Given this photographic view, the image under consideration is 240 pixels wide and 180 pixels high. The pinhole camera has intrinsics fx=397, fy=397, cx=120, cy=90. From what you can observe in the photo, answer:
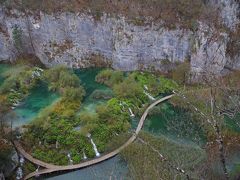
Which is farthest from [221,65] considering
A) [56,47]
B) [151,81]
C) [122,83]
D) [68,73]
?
[56,47]

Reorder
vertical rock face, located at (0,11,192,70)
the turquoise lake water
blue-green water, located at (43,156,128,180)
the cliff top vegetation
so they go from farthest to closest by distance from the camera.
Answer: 1. vertical rock face, located at (0,11,192,70)
2. the cliff top vegetation
3. the turquoise lake water
4. blue-green water, located at (43,156,128,180)

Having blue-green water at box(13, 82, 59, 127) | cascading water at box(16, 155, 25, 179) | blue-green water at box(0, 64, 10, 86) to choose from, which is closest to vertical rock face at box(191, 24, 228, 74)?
blue-green water at box(13, 82, 59, 127)

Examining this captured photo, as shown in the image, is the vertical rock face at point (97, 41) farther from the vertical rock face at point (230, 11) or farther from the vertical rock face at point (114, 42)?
the vertical rock face at point (230, 11)

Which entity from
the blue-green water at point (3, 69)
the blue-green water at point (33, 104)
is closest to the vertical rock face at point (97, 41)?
the blue-green water at point (3, 69)

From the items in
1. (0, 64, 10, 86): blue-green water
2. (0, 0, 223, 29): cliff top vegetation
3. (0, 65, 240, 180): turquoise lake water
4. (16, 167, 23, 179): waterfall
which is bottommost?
(16, 167, 23, 179): waterfall

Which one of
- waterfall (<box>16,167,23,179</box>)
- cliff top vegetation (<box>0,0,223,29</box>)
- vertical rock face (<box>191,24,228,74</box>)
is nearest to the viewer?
waterfall (<box>16,167,23,179</box>)

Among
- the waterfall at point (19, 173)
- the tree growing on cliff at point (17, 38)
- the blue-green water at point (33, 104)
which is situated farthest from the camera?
the tree growing on cliff at point (17, 38)

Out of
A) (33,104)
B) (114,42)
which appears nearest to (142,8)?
(114,42)

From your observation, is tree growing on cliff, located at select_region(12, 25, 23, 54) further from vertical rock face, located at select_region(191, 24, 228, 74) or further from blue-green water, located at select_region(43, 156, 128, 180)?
blue-green water, located at select_region(43, 156, 128, 180)
